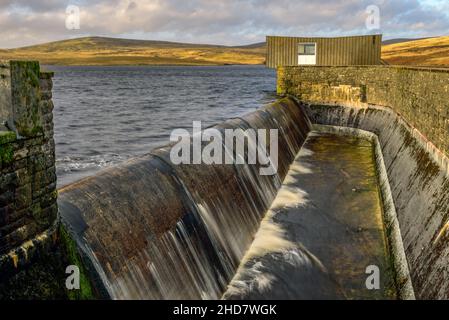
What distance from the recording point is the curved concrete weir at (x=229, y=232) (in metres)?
9.46

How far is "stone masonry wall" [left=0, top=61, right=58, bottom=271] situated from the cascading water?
3.50ft

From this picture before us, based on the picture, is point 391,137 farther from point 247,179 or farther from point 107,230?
point 107,230

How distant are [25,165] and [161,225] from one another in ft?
13.5

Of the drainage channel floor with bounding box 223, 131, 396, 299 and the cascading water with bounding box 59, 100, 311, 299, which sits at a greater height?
the cascading water with bounding box 59, 100, 311, 299

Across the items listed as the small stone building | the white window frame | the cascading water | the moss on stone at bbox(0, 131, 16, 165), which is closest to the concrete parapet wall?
the cascading water

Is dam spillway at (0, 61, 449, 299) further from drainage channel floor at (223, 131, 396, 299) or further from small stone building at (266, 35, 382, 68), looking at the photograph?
small stone building at (266, 35, 382, 68)

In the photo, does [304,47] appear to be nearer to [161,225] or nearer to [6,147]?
[161,225]

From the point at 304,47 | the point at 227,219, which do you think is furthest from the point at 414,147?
the point at 304,47

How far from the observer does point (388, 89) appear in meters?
31.1

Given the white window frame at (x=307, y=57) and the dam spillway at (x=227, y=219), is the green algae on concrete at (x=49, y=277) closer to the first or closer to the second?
the dam spillway at (x=227, y=219)

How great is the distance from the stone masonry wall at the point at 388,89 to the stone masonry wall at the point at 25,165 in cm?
1145

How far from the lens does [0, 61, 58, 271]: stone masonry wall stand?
23.0ft

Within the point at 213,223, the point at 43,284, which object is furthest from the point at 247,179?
the point at 43,284

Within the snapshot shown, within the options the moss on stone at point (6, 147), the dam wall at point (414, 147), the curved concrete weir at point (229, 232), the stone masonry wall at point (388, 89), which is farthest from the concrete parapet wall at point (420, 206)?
the moss on stone at point (6, 147)
